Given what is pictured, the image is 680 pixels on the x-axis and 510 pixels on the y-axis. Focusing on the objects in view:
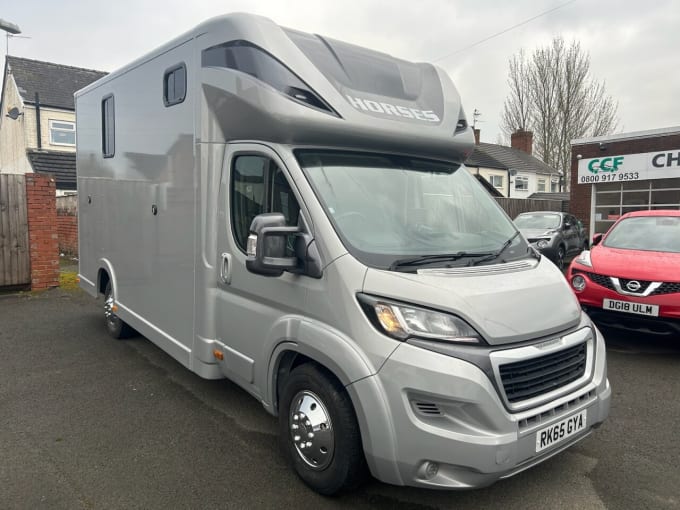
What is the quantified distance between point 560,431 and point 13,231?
975cm

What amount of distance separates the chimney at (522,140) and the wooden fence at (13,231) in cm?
3210

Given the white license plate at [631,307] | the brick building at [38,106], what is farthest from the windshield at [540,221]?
the brick building at [38,106]

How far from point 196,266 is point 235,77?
4.76 feet

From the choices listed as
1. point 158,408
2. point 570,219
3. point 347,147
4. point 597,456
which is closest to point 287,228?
point 347,147

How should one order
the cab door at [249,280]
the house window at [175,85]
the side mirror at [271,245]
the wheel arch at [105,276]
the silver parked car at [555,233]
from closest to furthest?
the side mirror at [271,245]
the cab door at [249,280]
the house window at [175,85]
the wheel arch at [105,276]
the silver parked car at [555,233]

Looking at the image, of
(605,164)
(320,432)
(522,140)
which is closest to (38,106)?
(605,164)

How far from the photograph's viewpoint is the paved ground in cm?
299

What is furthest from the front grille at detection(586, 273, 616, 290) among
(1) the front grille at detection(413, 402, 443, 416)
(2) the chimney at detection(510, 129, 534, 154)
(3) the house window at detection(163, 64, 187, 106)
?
(2) the chimney at detection(510, 129, 534, 154)

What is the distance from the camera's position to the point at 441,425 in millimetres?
2465

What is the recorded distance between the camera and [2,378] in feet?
16.3

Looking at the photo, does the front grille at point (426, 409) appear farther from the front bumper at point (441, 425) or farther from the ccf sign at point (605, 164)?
the ccf sign at point (605, 164)

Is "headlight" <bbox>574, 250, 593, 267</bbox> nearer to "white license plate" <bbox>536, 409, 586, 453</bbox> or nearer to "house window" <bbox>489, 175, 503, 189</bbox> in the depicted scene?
"white license plate" <bbox>536, 409, 586, 453</bbox>

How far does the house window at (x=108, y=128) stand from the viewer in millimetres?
5359

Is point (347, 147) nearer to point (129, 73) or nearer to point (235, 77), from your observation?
point (235, 77)
